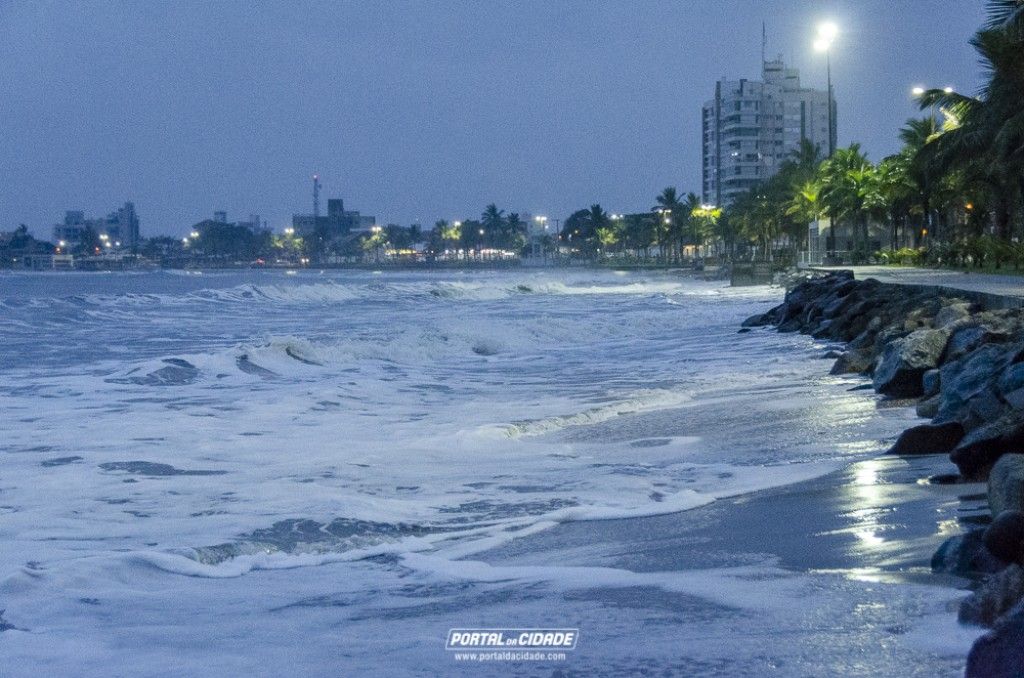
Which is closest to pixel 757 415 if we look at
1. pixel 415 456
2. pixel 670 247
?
pixel 415 456

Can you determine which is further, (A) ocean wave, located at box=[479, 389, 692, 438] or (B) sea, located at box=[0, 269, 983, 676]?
(A) ocean wave, located at box=[479, 389, 692, 438]

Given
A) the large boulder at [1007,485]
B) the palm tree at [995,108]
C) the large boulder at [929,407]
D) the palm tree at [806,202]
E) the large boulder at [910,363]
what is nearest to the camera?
the large boulder at [1007,485]

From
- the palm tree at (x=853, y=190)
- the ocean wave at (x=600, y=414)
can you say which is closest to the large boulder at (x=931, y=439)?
the ocean wave at (x=600, y=414)

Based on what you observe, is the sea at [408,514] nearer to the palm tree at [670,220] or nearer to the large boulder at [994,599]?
the large boulder at [994,599]

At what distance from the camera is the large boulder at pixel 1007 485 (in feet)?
16.6

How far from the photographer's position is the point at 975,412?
27.0 feet

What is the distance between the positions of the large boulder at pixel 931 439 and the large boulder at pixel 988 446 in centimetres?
110

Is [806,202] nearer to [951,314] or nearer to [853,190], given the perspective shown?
[853,190]

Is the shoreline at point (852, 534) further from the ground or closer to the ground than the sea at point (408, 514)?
further from the ground

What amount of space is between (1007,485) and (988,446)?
1612 millimetres

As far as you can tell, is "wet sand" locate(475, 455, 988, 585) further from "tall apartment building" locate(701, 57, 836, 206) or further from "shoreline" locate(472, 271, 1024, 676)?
"tall apartment building" locate(701, 57, 836, 206)

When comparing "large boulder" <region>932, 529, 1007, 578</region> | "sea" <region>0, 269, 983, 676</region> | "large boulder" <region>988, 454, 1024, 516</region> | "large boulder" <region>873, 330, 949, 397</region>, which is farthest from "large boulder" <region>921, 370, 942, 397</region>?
"large boulder" <region>932, 529, 1007, 578</region>

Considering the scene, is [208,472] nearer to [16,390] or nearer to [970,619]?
[970,619]

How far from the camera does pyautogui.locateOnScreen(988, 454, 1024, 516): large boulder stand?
5047 mm
